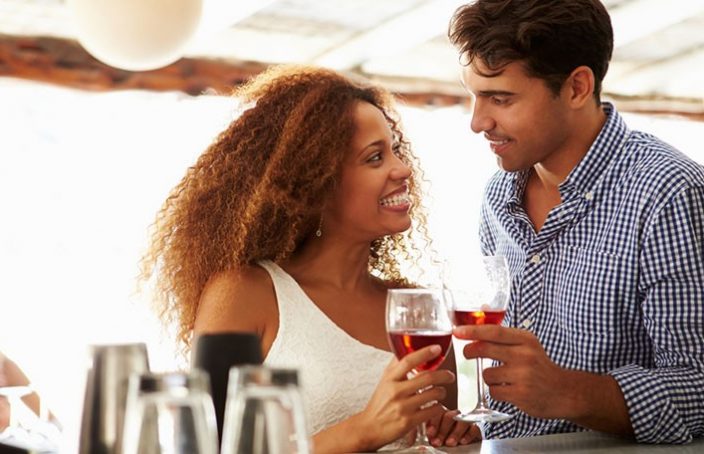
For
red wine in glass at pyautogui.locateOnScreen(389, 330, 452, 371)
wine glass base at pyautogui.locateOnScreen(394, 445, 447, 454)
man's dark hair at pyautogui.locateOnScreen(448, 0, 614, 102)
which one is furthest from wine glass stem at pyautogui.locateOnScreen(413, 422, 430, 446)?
man's dark hair at pyautogui.locateOnScreen(448, 0, 614, 102)

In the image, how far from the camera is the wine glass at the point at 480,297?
204 centimetres

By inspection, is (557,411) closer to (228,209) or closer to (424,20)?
(228,209)

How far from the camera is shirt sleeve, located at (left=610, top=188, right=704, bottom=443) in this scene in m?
2.24

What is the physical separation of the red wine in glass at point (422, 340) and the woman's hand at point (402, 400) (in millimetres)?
18

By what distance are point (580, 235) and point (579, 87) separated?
16.5 inches

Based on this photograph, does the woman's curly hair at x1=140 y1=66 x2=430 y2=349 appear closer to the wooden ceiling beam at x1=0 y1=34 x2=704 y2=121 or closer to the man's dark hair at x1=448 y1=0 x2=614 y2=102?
the man's dark hair at x1=448 y1=0 x2=614 y2=102

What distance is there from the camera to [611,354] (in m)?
2.53

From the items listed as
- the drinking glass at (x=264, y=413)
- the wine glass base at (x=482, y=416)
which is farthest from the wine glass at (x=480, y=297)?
the drinking glass at (x=264, y=413)

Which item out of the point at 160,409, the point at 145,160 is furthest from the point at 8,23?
the point at 160,409

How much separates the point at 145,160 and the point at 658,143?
13.5 ft

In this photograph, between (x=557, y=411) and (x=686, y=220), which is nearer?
(x=557, y=411)

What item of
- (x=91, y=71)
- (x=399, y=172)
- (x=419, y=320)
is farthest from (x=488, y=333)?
(x=91, y=71)

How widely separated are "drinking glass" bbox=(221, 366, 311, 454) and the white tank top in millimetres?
1362

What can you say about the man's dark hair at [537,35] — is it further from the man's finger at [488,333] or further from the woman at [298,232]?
the man's finger at [488,333]
